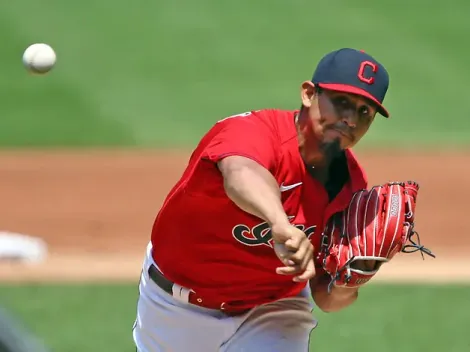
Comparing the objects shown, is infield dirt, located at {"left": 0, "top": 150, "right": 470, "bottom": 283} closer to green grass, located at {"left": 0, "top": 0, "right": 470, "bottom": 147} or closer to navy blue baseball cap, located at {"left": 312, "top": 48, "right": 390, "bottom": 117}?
green grass, located at {"left": 0, "top": 0, "right": 470, "bottom": 147}

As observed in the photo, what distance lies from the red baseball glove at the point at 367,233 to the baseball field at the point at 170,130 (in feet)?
8.51

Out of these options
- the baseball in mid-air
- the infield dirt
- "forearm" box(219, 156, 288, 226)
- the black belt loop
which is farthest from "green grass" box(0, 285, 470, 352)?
"forearm" box(219, 156, 288, 226)

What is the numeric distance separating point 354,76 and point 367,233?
636mm

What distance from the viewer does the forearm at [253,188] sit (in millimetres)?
3262

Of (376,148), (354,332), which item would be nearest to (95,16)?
(376,148)

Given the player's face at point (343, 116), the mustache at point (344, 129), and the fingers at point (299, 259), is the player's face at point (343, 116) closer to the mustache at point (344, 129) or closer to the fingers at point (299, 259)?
the mustache at point (344, 129)

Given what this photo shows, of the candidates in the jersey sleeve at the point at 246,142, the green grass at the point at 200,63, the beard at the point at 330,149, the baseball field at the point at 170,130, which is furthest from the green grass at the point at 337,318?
the green grass at the point at 200,63

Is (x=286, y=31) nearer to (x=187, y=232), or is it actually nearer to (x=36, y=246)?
(x=36, y=246)

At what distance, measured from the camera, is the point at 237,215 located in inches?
151

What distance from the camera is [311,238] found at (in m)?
3.97

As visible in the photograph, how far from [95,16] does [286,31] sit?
3078 mm

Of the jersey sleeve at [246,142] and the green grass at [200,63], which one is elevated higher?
the jersey sleeve at [246,142]

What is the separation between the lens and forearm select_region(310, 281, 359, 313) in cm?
416

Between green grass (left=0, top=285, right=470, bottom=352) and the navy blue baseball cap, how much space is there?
3001 millimetres
